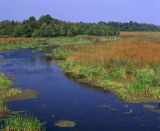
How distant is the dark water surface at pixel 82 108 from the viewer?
→ 1505 centimetres

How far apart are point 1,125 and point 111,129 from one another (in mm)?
4195

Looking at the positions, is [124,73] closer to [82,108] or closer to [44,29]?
[82,108]

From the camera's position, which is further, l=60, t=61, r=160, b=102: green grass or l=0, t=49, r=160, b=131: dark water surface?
l=60, t=61, r=160, b=102: green grass

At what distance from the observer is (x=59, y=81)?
2530 cm

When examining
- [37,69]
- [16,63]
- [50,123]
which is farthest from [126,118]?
[16,63]

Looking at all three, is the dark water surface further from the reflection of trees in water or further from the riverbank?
the riverbank

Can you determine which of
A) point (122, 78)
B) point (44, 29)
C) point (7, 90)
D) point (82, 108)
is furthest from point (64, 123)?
point (44, 29)

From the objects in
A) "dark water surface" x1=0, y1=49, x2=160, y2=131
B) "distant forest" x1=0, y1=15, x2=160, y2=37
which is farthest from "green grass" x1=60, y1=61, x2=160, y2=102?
"distant forest" x1=0, y1=15, x2=160, y2=37

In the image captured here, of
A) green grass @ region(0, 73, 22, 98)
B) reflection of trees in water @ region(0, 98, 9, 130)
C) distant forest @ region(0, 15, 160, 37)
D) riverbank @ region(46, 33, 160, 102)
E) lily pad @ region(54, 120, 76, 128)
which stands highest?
distant forest @ region(0, 15, 160, 37)

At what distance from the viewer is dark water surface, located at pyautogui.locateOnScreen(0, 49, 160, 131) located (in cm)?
1505

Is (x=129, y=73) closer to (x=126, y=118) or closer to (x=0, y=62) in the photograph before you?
(x=126, y=118)

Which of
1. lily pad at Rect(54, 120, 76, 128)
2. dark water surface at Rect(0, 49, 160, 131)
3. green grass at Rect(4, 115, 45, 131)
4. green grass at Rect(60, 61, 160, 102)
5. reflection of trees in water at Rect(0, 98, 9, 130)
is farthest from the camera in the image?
green grass at Rect(60, 61, 160, 102)

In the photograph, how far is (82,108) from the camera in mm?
17688

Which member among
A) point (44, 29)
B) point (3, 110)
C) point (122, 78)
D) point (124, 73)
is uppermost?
point (44, 29)
